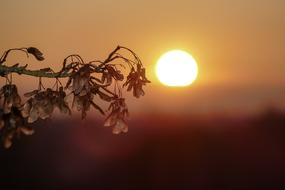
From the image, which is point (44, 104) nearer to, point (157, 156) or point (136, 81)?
point (136, 81)

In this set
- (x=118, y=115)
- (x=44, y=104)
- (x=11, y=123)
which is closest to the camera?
(x=11, y=123)

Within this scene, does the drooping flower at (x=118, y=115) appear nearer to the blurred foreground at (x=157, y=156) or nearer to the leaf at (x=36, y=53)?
the leaf at (x=36, y=53)

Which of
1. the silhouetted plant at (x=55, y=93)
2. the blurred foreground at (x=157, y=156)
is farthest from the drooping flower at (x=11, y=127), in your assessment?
the blurred foreground at (x=157, y=156)

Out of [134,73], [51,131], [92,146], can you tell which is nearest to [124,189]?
[92,146]

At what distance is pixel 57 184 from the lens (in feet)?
187

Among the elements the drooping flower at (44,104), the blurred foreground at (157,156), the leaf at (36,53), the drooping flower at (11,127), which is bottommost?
the blurred foreground at (157,156)

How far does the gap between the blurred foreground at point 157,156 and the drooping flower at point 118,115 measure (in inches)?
1942

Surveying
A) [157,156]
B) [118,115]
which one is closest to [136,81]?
[118,115]

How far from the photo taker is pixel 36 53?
469 cm

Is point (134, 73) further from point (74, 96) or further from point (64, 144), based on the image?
point (64, 144)

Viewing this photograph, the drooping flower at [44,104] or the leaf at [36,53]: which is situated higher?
the leaf at [36,53]

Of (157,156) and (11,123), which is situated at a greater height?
(11,123)

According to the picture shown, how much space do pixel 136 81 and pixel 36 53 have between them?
67cm

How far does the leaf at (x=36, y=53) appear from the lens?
4.67m
